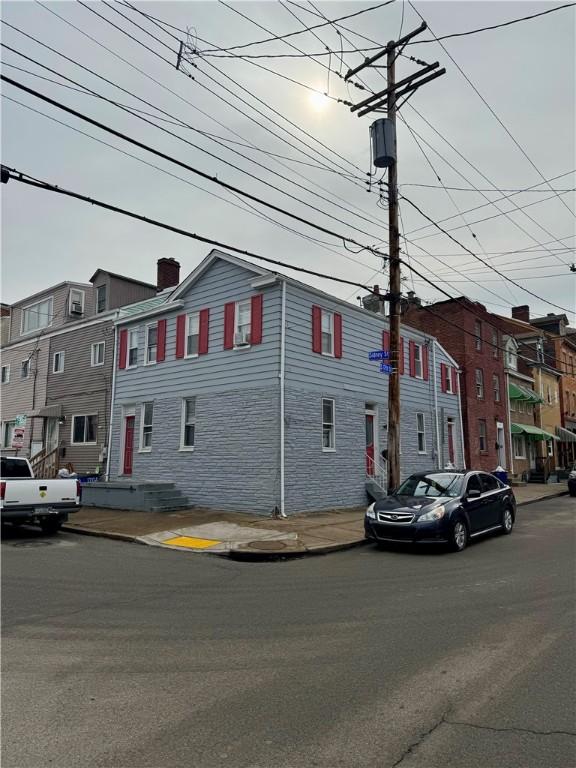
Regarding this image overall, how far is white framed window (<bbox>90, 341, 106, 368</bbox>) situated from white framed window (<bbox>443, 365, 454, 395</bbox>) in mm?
14947

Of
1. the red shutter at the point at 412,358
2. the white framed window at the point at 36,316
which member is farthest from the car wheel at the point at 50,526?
the white framed window at the point at 36,316

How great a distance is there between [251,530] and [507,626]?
758 cm

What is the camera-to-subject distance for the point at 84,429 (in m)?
22.6

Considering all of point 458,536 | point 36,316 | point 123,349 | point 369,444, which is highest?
point 36,316

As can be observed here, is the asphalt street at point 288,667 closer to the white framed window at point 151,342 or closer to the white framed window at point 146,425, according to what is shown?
the white framed window at point 146,425

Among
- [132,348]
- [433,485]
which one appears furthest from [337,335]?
[132,348]

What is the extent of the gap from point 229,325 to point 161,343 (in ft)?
11.6

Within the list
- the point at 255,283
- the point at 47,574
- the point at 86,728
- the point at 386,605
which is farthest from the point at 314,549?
the point at 255,283

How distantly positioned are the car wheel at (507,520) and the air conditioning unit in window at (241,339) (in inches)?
331

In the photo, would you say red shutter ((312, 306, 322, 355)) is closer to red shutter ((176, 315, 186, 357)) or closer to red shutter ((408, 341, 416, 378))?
red shutter ((176, 315, 186, 357))

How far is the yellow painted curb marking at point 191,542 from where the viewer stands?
1112cm

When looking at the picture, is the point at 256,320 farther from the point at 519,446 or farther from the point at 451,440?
the point at 519,446

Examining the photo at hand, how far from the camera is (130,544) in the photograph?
11.8 meters

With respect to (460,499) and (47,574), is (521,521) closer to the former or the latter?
(460,499)
